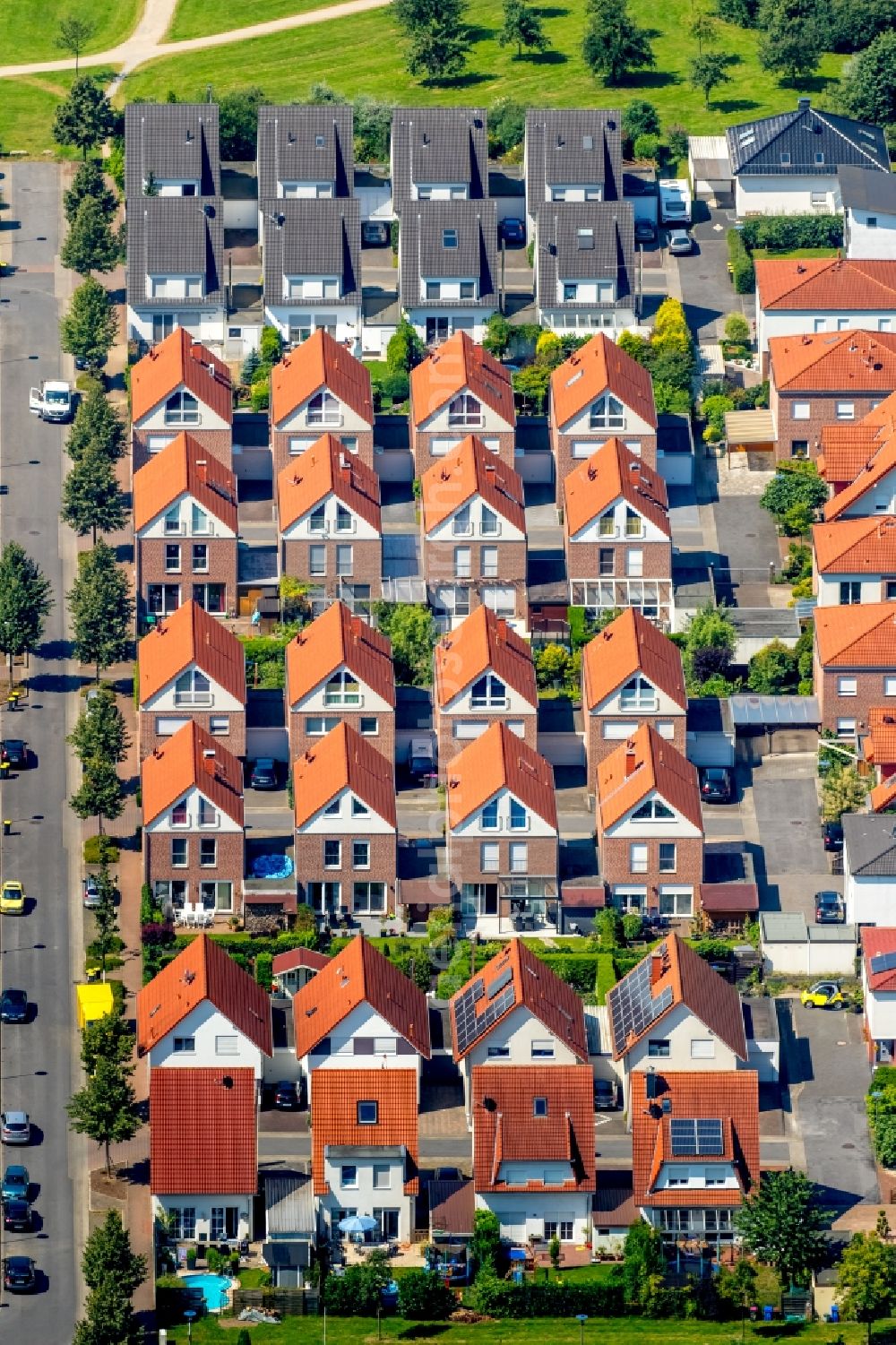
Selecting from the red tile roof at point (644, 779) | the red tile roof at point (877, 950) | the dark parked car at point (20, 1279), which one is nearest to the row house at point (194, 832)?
the red tile roof at point (644, 779)

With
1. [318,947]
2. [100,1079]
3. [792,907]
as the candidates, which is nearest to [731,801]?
[792,907]

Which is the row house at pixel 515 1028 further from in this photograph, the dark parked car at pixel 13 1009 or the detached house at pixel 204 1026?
the dark parked car at pixel 13 1009

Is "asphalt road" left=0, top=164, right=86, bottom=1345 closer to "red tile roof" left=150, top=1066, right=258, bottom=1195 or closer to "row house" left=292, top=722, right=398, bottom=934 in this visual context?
"red tile roof" left=150, top=1066, right=258, bottom=1195

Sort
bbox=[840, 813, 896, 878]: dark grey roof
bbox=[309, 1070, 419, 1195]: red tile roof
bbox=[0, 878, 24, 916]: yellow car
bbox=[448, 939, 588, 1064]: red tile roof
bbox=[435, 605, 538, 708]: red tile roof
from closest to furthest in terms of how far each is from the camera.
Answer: bbox=[309, 1070, 419, 1195]: red tile roof, bbox=[448, 939, 588, 1064]: red tile roof, bbox=[840, 813, 896, 878]: dark grey roof, bbox=[0, 878, 24, 916]: yellow car, bbox=[435, 605, 538, 708]: red tile roof

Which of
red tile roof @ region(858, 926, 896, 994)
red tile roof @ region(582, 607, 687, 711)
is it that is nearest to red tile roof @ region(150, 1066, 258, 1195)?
red tile roof @ region(858, 926, 896, 994)

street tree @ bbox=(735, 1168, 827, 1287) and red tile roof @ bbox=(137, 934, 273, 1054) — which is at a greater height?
red tile roof @ bbox=(137, 934, 273, 1054)

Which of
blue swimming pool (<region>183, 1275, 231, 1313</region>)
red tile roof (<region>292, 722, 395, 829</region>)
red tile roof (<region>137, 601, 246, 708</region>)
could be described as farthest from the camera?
red tile roof (<region>137, 601, 246, 708</region>)
